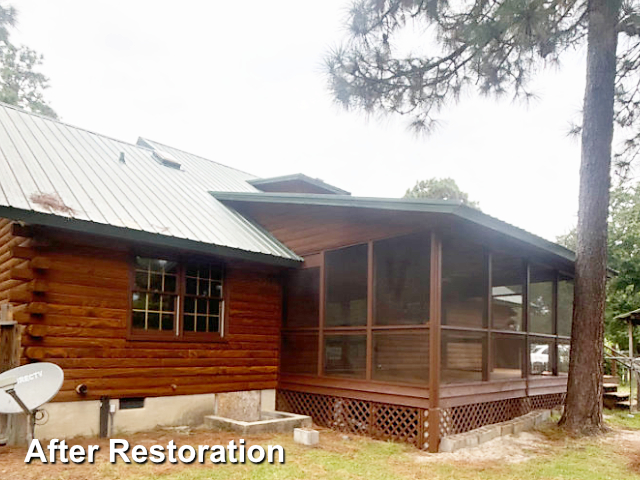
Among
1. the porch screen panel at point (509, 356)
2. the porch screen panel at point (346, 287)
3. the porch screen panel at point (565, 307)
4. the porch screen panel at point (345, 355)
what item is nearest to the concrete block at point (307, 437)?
the porch screen panel at point (345, 355)

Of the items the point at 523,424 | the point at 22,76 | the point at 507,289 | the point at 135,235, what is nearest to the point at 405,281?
the point at 507,289

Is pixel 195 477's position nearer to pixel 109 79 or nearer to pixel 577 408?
pixel 577 408

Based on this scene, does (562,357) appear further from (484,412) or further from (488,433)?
(488,433)

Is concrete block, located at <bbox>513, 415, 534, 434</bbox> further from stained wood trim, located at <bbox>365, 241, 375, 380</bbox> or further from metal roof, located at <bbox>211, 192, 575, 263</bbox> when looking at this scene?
metal roof, located at <bbox>211, 192, 575, 263</bbox>

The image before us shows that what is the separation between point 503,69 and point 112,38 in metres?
26.7

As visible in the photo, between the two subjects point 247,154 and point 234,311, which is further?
point 247,154

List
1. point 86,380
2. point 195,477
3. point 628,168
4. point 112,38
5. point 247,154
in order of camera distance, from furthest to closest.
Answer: point 247,154
point 112,38
point 628,168
point 86,380
point 195,477

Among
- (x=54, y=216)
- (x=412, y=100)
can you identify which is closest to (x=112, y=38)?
(x=412, y=100)

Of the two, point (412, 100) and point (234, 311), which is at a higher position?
point (412, 100)

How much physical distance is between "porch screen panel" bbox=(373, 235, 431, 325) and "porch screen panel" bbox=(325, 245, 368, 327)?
432 millimetres

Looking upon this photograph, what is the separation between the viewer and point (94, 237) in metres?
7.41

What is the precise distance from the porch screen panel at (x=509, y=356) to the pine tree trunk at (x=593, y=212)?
3.42 feet

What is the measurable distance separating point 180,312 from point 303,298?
7.42 feet

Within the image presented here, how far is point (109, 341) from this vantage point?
295 inches
